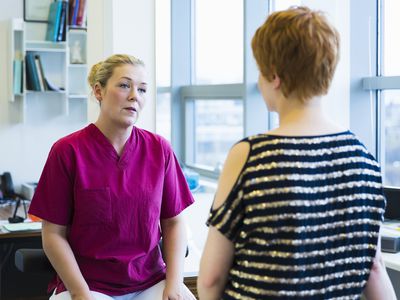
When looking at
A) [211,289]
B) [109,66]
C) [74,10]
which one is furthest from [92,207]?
[74,10]

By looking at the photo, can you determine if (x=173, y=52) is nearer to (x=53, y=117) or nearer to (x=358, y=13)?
(x=53, y=117)

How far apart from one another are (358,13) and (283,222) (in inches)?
87.3

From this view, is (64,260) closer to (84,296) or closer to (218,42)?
(84,296)

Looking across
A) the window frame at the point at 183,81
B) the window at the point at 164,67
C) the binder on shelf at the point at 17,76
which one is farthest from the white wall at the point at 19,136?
the window frame at the point at 183,81

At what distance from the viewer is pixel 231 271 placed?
4.55 feet

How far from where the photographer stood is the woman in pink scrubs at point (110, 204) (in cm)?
218

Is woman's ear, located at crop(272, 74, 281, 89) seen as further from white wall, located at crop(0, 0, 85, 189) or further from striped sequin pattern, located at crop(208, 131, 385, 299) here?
white wall, located at crop(0, 0, 85, 189)

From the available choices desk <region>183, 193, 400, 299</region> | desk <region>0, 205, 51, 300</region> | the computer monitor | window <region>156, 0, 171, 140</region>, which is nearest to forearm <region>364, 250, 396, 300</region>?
desk <region>183, 193, 400, 299</region>

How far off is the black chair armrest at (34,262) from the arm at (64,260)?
12 centimetres

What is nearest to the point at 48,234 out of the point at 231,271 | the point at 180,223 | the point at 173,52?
the point at 180,223

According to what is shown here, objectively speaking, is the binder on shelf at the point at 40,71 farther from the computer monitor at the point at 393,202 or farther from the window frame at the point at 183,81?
the computer monitor at the point at 393,202

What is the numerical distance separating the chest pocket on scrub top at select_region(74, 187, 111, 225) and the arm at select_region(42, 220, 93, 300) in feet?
0.29

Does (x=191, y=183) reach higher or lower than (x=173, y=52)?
lower

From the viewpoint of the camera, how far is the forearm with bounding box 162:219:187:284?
2285mm
